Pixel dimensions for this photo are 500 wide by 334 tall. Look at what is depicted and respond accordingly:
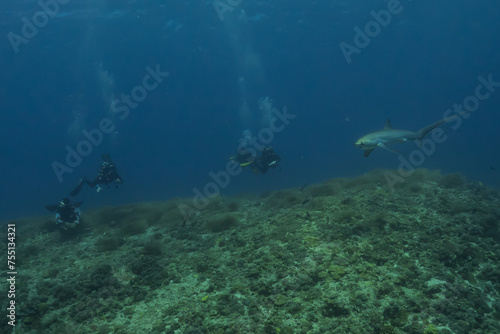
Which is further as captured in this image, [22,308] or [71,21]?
[71,21]

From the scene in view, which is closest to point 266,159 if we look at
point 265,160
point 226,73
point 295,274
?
point 265,160

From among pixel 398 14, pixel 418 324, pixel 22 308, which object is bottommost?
pixel 418 324

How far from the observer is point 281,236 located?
695 centimetres

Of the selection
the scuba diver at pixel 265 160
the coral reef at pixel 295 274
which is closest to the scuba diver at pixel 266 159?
the scuba diver at pixel 265 160

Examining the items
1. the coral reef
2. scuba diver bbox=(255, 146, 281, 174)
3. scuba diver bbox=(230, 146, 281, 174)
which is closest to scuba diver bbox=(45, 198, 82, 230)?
the coral reef

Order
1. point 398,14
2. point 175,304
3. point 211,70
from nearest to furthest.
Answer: point 175,304
point 398,14
point 211,70

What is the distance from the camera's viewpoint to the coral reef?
440 cm

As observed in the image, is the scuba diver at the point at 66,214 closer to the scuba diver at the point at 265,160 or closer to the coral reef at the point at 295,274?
the coral reef at the point at 295,274

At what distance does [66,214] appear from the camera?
10234mm

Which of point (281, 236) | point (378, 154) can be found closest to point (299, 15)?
point (378, 154)

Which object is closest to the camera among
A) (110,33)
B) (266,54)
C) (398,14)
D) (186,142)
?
(110,33)

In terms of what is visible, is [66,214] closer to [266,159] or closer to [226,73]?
[266,159]

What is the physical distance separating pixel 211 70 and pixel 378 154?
42.0m

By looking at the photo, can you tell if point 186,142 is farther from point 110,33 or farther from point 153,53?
point 110,33
